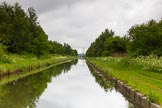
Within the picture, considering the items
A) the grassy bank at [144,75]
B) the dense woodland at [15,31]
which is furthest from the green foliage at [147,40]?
the dense woodland at [15,31]

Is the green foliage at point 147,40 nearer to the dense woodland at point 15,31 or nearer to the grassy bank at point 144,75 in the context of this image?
the grassy bank at point 144,75

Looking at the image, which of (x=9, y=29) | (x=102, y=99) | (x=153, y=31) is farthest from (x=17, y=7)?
(x=102, y=99)

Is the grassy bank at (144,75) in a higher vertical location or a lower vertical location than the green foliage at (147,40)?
lower

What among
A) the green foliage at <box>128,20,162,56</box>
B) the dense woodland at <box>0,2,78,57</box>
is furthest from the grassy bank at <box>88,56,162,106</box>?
the dense woodland at <box>0,2,78,57</box>

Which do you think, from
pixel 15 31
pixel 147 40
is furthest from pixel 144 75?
pixel 15 31

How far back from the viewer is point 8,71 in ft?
A: 113

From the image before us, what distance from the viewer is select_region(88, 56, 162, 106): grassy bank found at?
1511cm

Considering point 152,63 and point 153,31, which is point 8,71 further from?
point 153,31

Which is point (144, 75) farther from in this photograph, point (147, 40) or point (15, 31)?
point (15, 31)

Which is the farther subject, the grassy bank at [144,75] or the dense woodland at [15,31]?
the dense woodland at [15,31]

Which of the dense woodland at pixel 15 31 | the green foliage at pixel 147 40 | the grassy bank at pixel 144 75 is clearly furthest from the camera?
the dense woodland at pixel 15 31

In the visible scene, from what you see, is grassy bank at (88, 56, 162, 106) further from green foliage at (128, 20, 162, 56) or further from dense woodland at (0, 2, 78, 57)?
dense woodland at (0, 2, 78, 57)

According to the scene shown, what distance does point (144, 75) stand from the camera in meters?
27.3

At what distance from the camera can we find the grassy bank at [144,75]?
15108 mm
